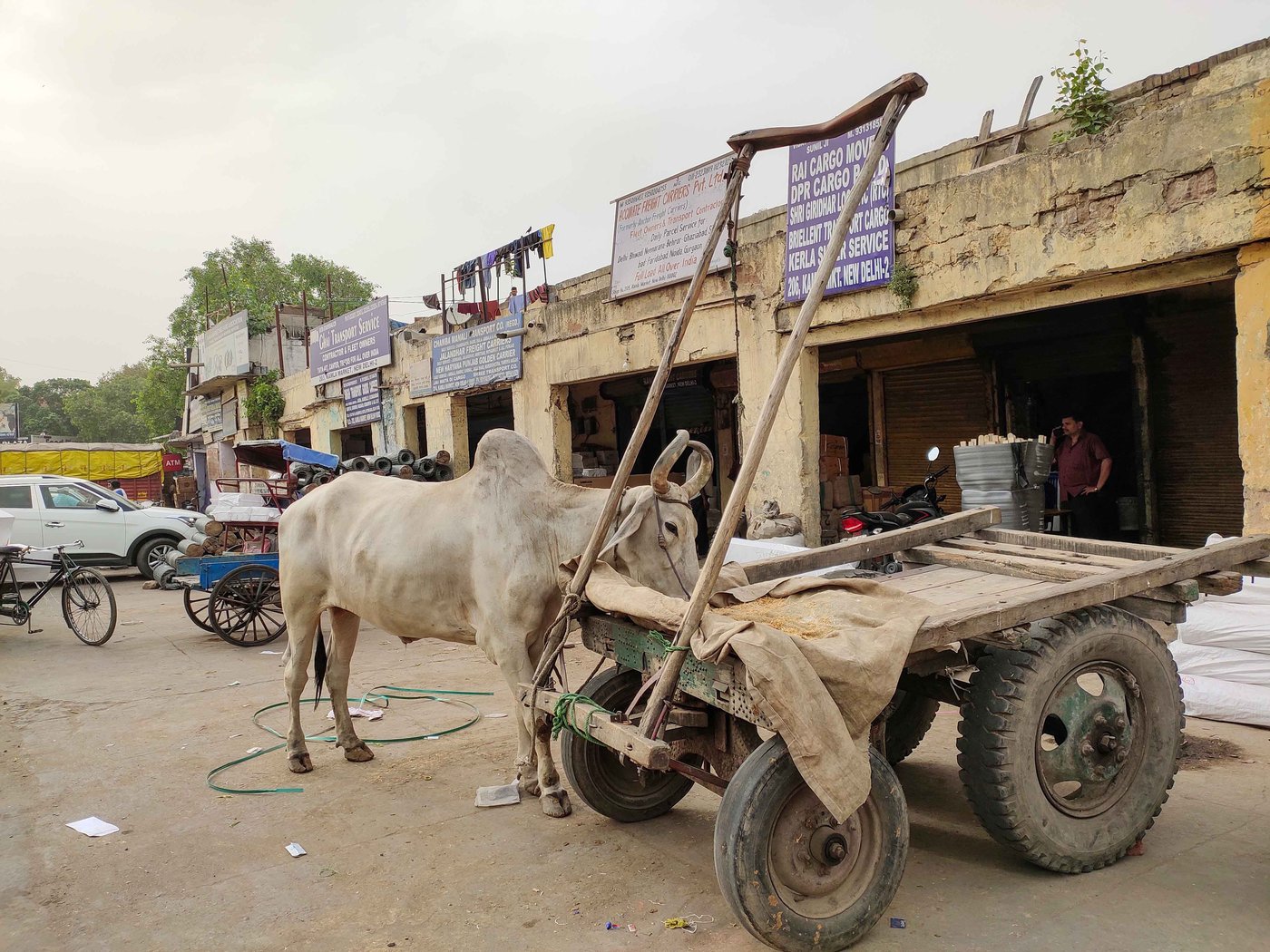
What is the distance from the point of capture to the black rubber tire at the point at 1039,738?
301cm

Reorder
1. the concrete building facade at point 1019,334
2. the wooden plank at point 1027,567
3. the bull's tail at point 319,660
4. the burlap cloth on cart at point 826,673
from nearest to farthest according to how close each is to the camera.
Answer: the burlap cloth on cart at point 826,673 < the wooden plank at point 1027,567 < the bull's tail at point 319,660 < the concrete building facade at point 1019,334

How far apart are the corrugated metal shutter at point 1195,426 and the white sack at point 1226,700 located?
15.5ft

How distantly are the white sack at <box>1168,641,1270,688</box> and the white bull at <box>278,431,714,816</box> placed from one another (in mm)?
3226

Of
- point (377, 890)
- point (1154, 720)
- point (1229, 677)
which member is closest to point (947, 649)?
point (1154, 720)

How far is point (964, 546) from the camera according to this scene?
452 centimetres

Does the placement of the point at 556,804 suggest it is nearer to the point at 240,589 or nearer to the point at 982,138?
the point at 240,589

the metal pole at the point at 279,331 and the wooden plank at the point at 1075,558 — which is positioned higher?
the metal pole at the point at 279,331

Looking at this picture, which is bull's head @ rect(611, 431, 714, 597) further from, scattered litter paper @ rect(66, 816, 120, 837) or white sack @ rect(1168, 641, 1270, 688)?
white sack @ rect(1168, 641, 1270, 688)

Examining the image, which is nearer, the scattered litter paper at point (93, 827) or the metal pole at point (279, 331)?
the scattered litter paper at point (93, 827)

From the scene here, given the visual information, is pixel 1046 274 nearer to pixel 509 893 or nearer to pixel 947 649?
pixel 947 649

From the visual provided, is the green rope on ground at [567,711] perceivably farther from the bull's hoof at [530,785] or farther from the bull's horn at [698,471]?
the bull's horn at [698,471]

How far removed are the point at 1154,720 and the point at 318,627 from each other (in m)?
4.39

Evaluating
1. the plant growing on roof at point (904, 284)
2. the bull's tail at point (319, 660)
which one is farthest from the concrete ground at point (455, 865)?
the plant growing on roof at point (904, 284)

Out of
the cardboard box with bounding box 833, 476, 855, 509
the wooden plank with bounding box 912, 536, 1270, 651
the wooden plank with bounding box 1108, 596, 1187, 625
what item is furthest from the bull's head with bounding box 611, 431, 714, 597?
the cardboard box with bounding box 833, 476, 855, 509
